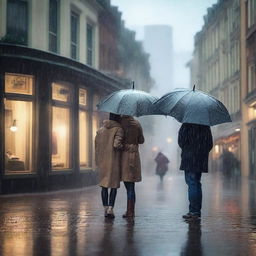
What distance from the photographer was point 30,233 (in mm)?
8609

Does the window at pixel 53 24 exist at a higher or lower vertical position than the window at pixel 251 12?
lower

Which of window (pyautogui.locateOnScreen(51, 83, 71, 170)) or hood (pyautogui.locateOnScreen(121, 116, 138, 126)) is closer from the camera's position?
hood (pyautogui.locateOnScreen(121, 116, 138, 126))

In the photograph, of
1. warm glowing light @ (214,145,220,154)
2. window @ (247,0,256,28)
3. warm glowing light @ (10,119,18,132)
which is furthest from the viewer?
warm glowing light @ (214,145,220,154)

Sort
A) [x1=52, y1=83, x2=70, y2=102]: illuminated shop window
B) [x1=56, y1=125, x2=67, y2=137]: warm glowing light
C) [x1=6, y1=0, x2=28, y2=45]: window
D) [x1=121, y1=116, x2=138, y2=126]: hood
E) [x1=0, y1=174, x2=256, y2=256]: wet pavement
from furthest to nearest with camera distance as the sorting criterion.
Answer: [x1=56, y1=125, x2=67, y2=137]: warm glowing light < [x1=52, y1=83, x2=70, y2=102]: illuminated shop window < [x1=6, y1=0, x2=28, y2=45]: window < [x1=121, y1=116, x2=138, y2=126]: hood < [x1=0, y1=174, x2=256, y2=256]: wet pavement

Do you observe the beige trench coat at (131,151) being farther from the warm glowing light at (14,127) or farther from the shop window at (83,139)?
the shop window at (83,139)

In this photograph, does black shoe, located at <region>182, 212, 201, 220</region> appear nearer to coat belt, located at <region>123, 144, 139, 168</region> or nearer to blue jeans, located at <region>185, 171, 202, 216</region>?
blue jeans, located at <region>185, 171, 202, 216</region>

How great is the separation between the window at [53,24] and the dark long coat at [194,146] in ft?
39.1

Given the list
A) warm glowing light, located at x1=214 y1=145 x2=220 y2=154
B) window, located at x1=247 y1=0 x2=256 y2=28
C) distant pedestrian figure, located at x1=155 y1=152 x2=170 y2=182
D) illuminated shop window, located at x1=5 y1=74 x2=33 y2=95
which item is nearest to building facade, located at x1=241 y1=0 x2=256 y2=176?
window, located at x1=247 y1=0 x2=256 y2=28

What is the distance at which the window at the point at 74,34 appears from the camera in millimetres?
24047

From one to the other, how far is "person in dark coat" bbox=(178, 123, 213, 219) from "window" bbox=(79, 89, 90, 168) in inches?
501

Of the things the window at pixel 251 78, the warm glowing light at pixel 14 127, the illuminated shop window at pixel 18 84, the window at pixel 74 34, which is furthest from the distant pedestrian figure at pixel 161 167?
the warm glowing light at pixel 14 127

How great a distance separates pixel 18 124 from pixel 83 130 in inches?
182

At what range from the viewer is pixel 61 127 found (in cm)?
2152

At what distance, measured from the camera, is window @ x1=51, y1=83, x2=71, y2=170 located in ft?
68.4
